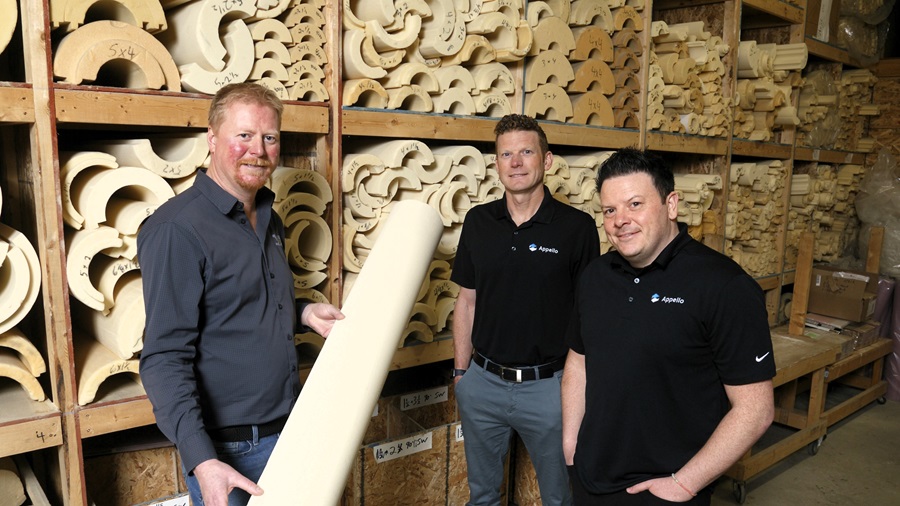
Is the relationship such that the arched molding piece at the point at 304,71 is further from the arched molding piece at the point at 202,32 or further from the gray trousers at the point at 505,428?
the gray trousers at the point at 505,428

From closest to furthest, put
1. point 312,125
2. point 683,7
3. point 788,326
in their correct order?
point 312,125 < point 683,7 < point 788,326

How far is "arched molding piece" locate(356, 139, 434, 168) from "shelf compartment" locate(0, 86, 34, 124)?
117 centimetres

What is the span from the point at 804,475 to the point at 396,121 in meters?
3.41

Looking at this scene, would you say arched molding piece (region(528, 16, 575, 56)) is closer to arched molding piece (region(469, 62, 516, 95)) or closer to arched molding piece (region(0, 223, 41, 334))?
arched molding piece (region(469, 62, 516, 95))

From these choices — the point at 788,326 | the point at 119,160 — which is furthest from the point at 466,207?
the point at 788,326

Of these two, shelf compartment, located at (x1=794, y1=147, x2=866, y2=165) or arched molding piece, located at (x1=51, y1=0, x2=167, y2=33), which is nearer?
arched molding piece, located at (x1=51, y1=0, x2=167, y2=33)

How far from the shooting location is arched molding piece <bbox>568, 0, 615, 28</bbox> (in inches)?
125

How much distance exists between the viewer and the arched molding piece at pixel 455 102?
2617mm

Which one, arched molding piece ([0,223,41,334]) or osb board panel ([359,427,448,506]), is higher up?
arched molding piece ([0,223,41,334])

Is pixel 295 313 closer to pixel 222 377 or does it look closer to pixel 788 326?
pixel 222 377

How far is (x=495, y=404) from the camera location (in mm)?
2521

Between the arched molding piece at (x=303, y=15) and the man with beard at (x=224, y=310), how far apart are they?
63 centimetres

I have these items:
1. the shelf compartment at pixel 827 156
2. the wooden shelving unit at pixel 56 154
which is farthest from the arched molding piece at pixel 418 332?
the shelf compartment at pixel 827 156

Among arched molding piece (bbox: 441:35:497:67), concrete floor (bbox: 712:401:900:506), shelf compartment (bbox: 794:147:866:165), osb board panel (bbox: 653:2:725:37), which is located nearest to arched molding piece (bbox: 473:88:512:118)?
arched molding piece (bbox: 441:35:497:67)
